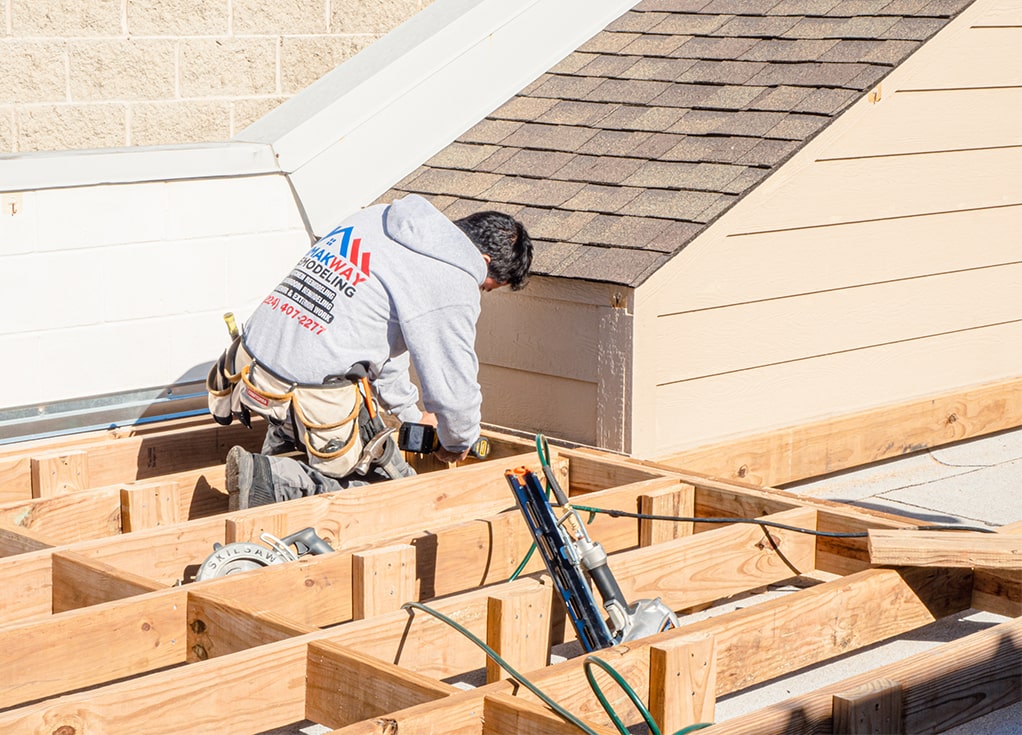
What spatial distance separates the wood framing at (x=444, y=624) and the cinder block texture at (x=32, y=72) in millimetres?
2368

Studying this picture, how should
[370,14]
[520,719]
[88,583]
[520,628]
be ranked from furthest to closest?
[370,14] < [88,583] < [520,628] < [520,719]

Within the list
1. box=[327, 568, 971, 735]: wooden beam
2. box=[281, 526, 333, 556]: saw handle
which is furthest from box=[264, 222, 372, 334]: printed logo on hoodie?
box=[327, 568, 971, 735]: wooden beam

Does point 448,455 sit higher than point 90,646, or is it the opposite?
point 448,455

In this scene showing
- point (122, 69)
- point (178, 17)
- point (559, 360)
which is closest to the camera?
point (559, 360)

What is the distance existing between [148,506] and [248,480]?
1.07ft

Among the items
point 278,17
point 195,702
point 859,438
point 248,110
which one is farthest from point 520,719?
point 278,17

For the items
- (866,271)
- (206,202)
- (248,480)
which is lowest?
(248,480)

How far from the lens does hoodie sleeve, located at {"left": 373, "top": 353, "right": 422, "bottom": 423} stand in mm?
4684

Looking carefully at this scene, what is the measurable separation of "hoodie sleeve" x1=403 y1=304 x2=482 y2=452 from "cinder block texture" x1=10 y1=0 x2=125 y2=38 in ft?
8.69

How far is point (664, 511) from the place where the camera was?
4.36 metres

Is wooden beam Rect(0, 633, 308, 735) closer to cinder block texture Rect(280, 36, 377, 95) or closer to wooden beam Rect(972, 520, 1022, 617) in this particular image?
wooden beam Rect(972, 520, 1022, 617)

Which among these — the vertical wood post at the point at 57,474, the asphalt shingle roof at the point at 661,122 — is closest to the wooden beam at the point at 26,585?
the vertical wood post at the point at 57,474

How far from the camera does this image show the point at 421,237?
4.30 meters

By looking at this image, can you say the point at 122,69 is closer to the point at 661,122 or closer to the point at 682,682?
the point at 661,122
